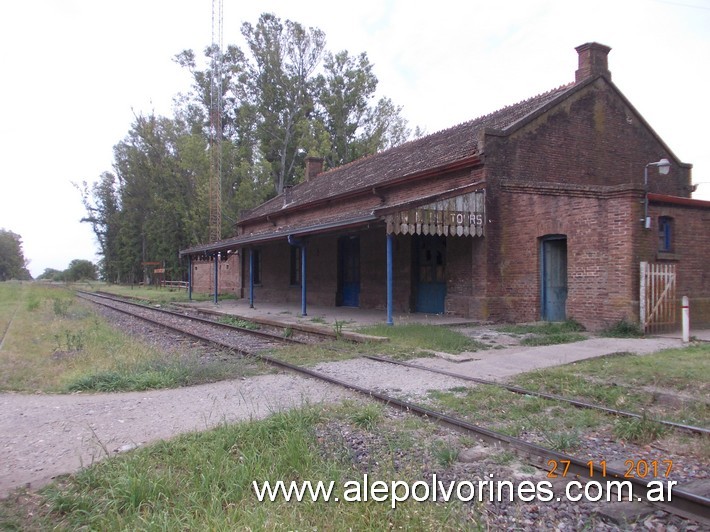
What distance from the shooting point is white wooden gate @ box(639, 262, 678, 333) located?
1122 cm

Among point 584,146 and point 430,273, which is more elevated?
point 584,146

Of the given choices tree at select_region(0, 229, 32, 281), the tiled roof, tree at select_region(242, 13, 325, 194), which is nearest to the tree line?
tree at select_region(242, 13, 325, 194)

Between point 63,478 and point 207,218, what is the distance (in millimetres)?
43648

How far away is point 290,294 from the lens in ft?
80.7

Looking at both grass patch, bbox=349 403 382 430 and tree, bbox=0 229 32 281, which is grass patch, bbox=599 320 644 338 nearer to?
grass patch, bbox=349 403 382 430

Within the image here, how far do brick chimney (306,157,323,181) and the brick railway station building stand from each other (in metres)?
11.0

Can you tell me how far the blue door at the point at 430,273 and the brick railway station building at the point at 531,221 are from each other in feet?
0.15

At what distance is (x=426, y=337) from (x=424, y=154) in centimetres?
943

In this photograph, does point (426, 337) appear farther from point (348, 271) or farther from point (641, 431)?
point (348, 271)

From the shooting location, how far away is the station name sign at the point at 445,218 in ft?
40.8

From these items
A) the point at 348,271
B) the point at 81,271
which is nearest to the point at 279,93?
the point at 348,271

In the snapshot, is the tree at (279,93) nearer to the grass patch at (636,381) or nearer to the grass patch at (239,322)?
the grass patch at (239,322)

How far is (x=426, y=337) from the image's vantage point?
35.9 ft
